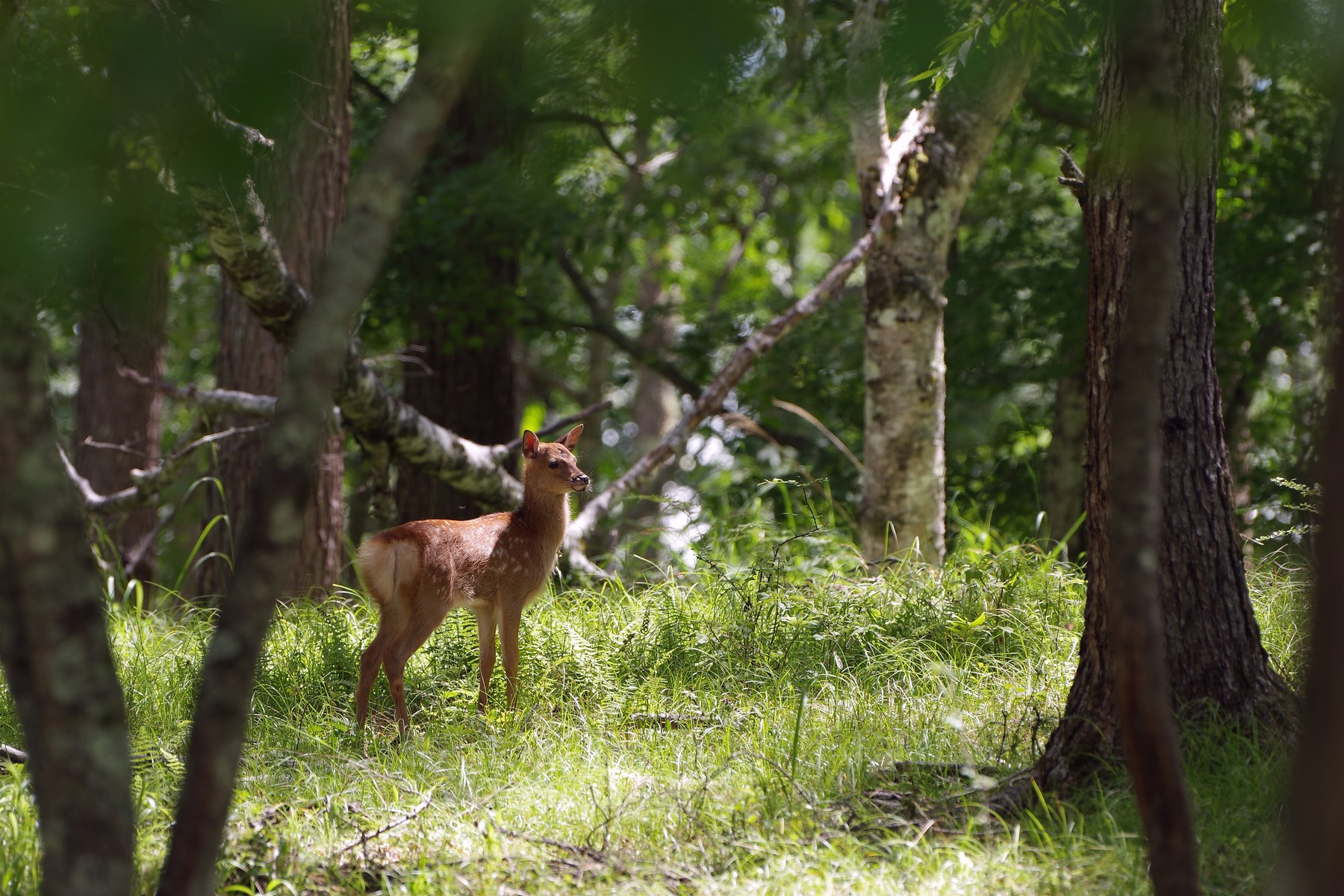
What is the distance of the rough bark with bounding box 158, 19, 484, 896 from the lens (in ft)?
8.41

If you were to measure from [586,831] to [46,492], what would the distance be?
182 centimetres

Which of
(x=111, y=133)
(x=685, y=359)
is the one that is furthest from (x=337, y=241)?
(x=685, y=359)

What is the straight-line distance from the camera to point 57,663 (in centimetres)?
259

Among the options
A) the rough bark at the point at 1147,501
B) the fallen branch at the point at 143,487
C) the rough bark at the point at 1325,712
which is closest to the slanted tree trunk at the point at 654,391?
the fallen branch at the point at 143,487

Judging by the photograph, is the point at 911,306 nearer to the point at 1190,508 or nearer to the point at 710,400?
the point at 710,400

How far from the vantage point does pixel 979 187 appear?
40.8ft

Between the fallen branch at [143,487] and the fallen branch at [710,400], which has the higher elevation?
the fallen branch at [710,400]

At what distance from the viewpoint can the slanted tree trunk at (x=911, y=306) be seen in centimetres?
740

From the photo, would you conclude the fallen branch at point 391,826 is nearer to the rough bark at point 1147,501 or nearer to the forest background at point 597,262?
the forest background at point 597,262

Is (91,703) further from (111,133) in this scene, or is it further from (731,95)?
(731,95)

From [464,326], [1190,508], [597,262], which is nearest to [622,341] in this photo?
[597,262]

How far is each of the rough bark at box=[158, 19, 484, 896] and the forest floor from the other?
701 mm

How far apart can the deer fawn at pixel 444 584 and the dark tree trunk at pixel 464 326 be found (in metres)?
4.44

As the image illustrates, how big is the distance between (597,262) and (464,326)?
9.12ft
